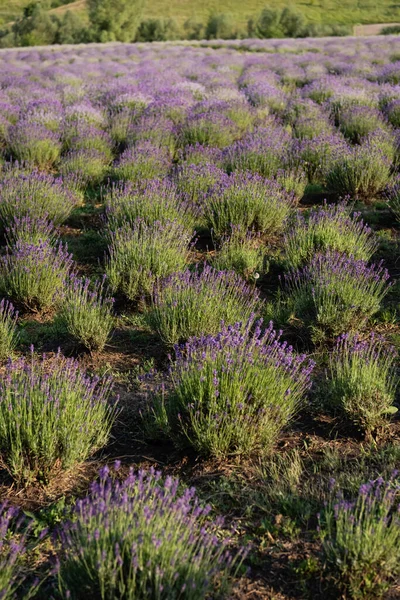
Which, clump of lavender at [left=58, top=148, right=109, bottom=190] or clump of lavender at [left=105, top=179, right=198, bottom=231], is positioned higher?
clump of lavender at [left=105, top=179, right=198, bottom=231]

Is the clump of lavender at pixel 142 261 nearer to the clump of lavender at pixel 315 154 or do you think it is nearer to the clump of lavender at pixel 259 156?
the clump of lavender at pixel 259 156

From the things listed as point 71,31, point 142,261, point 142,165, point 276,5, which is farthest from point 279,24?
point 142,261

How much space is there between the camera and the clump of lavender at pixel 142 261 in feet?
16.9

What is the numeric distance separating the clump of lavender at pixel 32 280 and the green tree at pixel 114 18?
40.5m

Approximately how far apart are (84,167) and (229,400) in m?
5.88

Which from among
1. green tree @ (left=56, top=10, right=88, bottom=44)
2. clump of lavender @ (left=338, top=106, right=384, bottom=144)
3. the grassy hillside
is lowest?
green tree @ (left=56, top=10, right=88, bottom=44)

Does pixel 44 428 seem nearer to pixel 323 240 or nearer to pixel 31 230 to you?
pixel 31 230

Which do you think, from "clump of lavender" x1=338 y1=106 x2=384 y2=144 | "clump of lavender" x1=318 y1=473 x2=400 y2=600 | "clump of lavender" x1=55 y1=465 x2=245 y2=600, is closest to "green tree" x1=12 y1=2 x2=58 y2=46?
"clump of lavender" x1=338 y1=106 x2=384 y2=144

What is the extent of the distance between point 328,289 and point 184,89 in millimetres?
10475

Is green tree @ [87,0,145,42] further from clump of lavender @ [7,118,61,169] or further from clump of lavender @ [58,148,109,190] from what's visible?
clump of lavender @ [58,148,109,190]

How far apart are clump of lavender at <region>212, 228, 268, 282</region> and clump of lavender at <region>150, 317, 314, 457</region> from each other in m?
1.94

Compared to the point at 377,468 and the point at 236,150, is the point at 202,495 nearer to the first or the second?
the point at 377,468

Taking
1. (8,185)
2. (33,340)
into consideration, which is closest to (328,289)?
(33,340)

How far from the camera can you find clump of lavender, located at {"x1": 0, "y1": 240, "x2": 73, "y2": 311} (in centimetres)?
493
